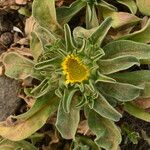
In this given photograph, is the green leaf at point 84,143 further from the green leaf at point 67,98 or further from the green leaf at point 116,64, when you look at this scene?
the green leaf at point 116,64

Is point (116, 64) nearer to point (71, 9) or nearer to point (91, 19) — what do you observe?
point (91, 19)

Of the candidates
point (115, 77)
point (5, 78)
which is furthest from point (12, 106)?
point (115, 77)

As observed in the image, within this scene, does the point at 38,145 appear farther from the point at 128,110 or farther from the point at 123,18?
the point at 123,18

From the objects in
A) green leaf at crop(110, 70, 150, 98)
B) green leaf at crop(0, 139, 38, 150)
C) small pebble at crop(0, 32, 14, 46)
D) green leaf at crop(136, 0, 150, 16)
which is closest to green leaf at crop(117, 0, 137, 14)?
green leaf at crop(136, 0, 150, 16)

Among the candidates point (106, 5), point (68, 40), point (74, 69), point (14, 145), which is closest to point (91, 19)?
point (106, 5)

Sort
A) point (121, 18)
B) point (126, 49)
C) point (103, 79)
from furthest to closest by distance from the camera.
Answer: point (121, 18) → point (126, 49) → point (103, 79)

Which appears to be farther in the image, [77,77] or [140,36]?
[140,36]

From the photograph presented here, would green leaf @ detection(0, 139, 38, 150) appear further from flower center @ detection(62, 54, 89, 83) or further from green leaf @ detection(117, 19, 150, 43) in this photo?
green leaf @ detection(117, 19, 150, 43)

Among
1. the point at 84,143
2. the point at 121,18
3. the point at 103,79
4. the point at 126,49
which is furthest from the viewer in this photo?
the point at 84,143
